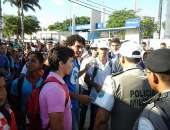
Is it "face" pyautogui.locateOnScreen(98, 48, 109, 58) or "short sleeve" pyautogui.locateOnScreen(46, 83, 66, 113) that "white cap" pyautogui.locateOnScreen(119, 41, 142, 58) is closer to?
"short sleeve" pyautogui.locateOnScreen(46, 83, 66, 113)

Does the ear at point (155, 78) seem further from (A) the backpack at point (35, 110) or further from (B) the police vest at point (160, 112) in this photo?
(A) the backpack at point (35, 110)

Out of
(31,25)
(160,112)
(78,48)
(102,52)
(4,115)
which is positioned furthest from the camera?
(31,25)

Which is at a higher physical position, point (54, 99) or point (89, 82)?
point (54, 99)

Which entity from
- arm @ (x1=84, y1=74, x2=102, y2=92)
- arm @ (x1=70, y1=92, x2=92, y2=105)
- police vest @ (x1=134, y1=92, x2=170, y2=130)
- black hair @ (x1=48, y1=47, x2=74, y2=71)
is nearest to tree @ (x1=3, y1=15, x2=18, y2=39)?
arm @ (x1=84, y1=74, x2=102, y2=92)

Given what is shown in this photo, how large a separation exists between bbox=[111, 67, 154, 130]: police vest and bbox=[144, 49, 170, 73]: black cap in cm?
103

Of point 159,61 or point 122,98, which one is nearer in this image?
point 159,61

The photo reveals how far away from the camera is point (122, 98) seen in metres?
3.59

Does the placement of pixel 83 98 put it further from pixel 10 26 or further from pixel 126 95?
pixel 10 26

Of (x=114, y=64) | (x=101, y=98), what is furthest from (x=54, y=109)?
(x=114, y=64)

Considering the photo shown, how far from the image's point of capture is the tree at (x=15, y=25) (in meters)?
85.7

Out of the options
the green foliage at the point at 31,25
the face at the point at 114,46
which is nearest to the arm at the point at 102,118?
the face at the point at 114,46

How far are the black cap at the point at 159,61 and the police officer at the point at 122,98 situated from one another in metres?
1.03

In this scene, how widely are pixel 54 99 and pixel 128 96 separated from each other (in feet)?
2.39

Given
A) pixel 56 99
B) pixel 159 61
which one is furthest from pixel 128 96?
pixel 159 61
